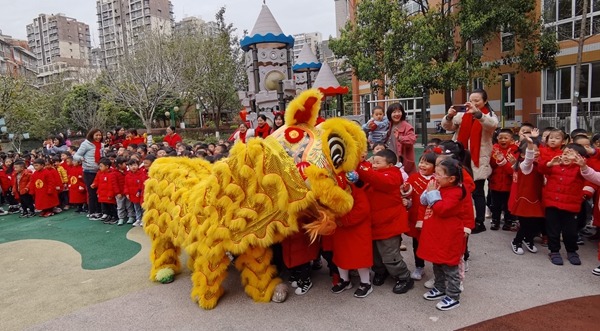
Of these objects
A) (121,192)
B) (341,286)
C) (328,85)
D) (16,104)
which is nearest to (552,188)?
(341,286)

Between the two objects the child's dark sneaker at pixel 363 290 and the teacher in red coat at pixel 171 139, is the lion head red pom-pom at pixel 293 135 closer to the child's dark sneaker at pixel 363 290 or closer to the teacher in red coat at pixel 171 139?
the child's dark sneaker at pixel 363 290

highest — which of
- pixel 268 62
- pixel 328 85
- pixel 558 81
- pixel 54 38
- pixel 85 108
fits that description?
pixel 54 38

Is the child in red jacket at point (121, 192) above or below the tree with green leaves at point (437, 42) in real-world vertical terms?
below

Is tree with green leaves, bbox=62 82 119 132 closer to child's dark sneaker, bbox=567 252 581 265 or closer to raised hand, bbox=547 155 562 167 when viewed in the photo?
raised hand, bbox=547 155 562 167

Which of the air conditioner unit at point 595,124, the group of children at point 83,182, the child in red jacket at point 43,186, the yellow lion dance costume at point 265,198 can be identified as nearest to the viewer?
the yellow lion dance costume at point 265,198

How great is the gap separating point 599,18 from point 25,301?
16.7 m

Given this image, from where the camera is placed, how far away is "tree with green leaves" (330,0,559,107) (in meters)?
12.4

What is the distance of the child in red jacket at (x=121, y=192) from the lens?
6449 mm

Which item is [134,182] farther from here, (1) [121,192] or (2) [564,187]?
(2) [564,187]

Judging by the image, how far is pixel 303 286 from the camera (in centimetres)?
354

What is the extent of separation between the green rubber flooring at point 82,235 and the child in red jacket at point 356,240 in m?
2.99

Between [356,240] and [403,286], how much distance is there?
0.64 meters

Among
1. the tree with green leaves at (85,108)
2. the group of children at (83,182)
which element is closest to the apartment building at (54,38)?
the tree with green leaves at (85,108)

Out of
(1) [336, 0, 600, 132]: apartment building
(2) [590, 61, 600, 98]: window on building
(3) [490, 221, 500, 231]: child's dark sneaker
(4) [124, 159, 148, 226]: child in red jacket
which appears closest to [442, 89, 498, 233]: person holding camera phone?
(3) [490, 221, 500, 231]: child's dark sneaker
